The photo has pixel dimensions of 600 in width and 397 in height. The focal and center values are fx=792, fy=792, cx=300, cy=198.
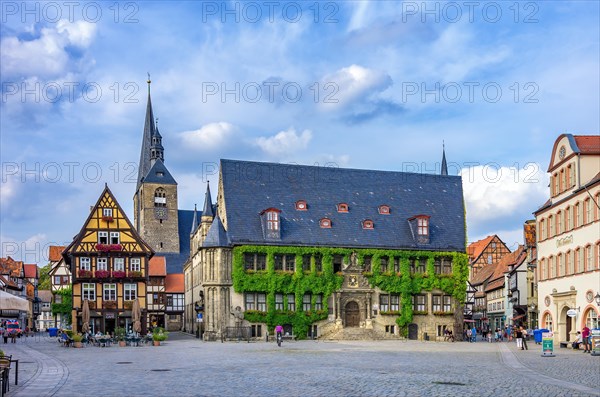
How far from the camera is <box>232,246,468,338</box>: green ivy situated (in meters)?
64.9

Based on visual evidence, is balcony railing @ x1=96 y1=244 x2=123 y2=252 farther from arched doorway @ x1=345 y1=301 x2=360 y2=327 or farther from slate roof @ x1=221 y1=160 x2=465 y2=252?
arched doorway @ x1=345 y1=301 x2=360 y2=327

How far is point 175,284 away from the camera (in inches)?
3863

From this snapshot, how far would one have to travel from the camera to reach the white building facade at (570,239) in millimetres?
44719

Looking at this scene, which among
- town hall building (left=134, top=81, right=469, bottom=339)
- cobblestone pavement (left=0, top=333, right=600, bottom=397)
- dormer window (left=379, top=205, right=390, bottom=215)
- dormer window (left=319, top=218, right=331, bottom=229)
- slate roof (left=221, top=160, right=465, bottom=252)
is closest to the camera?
cobblestone pavement (left=0, top=333, right=600, bottom=397)

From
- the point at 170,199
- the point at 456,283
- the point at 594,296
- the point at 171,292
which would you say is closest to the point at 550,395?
the point at 594,296

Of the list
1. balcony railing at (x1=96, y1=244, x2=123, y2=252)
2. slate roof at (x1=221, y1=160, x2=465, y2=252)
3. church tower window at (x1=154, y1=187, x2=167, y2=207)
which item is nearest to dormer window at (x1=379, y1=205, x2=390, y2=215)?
slate roof at (x1=221, y1=160, x2=465, y2=252)

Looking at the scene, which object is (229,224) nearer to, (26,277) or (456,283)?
(456,283)

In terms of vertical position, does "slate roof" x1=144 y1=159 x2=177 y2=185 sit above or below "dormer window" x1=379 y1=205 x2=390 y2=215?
above

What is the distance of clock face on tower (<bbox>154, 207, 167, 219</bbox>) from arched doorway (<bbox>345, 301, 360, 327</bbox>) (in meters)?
63.6

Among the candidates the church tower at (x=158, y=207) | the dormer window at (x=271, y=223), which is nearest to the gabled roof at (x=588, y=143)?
the dormer window at (x=271, y=223)

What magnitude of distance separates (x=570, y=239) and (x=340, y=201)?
26.5 meters

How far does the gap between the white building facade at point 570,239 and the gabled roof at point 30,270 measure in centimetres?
11372

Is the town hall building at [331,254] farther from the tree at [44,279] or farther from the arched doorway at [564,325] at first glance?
the tree at [44,279]

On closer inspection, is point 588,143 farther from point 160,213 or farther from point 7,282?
point 7,282
